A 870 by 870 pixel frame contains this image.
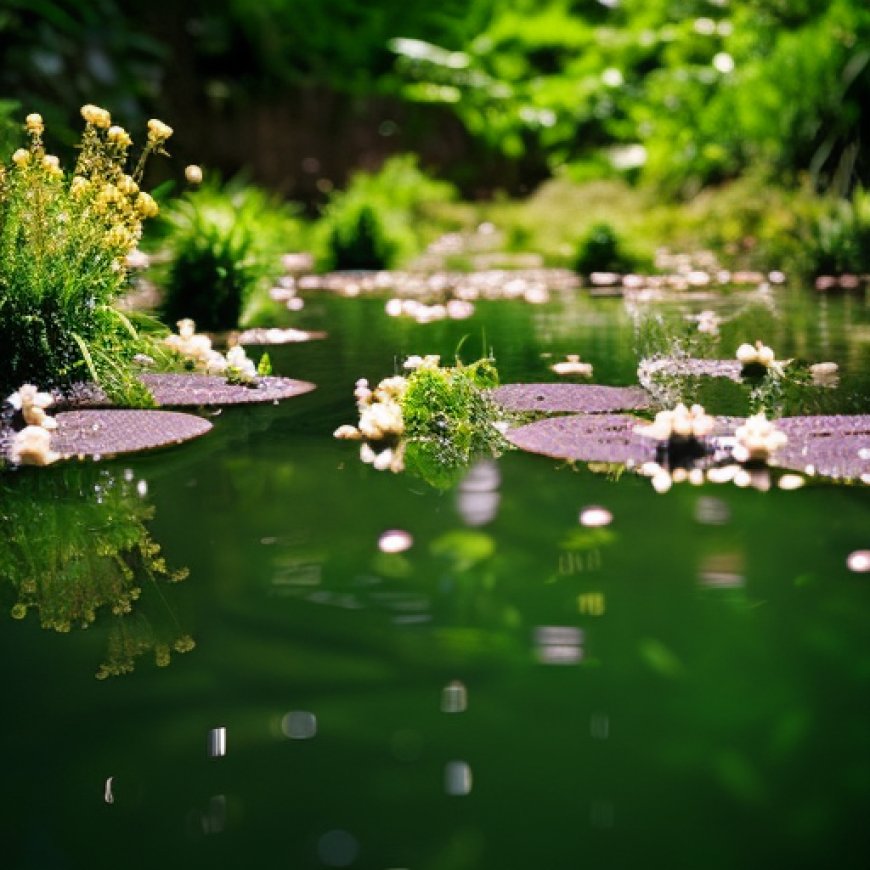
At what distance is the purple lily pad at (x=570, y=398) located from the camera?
346 centimetres

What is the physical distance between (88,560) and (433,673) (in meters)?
0.81

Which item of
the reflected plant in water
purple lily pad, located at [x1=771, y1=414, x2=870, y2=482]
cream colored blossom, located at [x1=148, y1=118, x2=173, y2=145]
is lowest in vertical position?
the reflected plant in water

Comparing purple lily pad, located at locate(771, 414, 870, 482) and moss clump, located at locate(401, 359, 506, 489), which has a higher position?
moss clump, located at locate(401, 359, 506, 489)

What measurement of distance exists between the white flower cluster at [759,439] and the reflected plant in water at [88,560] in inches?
51.9

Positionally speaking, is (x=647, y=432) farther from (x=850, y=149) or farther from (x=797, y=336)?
(x=850, y=149)

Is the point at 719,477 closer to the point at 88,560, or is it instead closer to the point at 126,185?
the point at 88,560

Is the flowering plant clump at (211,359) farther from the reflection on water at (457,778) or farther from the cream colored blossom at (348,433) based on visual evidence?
the reflection on water at (457,778)

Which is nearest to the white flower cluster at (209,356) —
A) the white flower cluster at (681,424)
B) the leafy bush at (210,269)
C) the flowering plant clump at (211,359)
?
the flowering plant clump at (211,359)

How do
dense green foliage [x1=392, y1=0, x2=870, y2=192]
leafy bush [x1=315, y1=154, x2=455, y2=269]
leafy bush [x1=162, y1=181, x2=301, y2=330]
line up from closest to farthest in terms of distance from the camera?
leafy bush [x1=162, y1=181, x2=301, y2=330] < leafy bush [x1=315, y1=154, x2=455, y2=269] < dense green foliage [x1=392, y1=0, x2=870, y2=192]

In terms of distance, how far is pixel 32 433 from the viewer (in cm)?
281

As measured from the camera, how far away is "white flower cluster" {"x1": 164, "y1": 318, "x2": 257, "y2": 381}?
155 inches

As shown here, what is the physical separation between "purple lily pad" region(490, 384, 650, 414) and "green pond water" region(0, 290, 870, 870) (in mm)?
651

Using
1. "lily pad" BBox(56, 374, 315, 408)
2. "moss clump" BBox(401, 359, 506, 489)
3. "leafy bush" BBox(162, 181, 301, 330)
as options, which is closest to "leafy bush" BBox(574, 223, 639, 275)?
"leafy bush" BBox(162, 181, 301, 330)

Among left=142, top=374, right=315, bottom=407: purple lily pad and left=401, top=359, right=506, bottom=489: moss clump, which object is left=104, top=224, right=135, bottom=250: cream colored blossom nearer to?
left=142, top=374, right=315, bottom=407: purple lily pad
